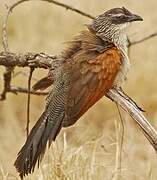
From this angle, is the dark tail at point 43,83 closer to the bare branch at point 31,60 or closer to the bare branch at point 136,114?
the bare branch at point 31,60

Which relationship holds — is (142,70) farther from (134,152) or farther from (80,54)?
(80,54)

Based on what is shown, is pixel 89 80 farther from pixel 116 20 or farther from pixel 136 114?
pixel 116 20

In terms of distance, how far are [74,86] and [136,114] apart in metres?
0.25

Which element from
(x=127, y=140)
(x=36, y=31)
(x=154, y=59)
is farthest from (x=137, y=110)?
(x=36, y=31)

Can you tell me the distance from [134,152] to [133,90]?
719 millimetres

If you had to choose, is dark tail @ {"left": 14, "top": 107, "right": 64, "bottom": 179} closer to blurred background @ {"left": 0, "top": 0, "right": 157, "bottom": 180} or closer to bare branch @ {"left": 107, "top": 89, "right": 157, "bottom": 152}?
bare branch @ {"left": 107, "top": 89, "right": 157, "bottom": 152}

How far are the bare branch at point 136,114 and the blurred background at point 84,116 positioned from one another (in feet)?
2.23

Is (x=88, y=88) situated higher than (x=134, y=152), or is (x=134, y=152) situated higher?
(x=88, y=88)

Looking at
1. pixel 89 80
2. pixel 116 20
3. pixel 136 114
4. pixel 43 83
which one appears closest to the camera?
pixel 136 114

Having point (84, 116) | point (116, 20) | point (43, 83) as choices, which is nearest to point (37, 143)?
point (43, 83)

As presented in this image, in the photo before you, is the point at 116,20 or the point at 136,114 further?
the point at 116,20

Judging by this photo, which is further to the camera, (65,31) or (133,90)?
(65,31)

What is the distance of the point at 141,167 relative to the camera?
4281 millimetres

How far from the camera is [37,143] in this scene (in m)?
2.50
